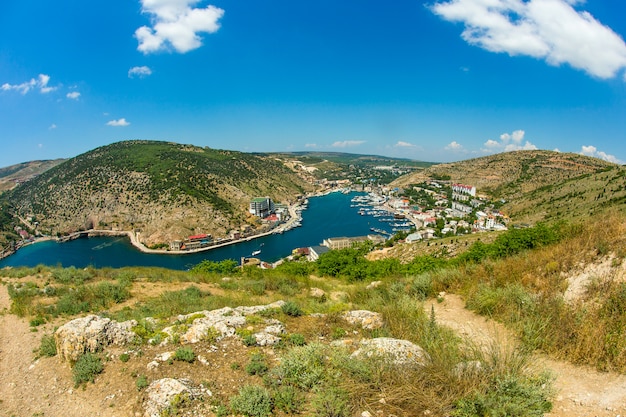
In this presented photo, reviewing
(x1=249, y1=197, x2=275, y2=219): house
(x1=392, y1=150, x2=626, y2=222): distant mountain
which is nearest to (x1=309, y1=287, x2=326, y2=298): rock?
(x1=392, y1=150, x2=626, y2=222): distant mountain

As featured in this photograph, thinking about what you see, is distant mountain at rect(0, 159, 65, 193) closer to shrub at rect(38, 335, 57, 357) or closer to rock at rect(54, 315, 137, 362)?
shrub at rect(38, 335, 57, 357)

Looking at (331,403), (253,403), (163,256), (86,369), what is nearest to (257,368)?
(253,403)

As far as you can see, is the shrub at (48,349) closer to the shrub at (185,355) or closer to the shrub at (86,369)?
the shrub at (86,369)

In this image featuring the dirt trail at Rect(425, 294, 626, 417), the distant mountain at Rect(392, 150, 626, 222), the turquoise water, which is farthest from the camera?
the turquoise water

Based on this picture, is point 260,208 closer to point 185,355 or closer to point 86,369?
point 86,369

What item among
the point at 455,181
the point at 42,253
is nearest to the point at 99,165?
the point at 42,253
